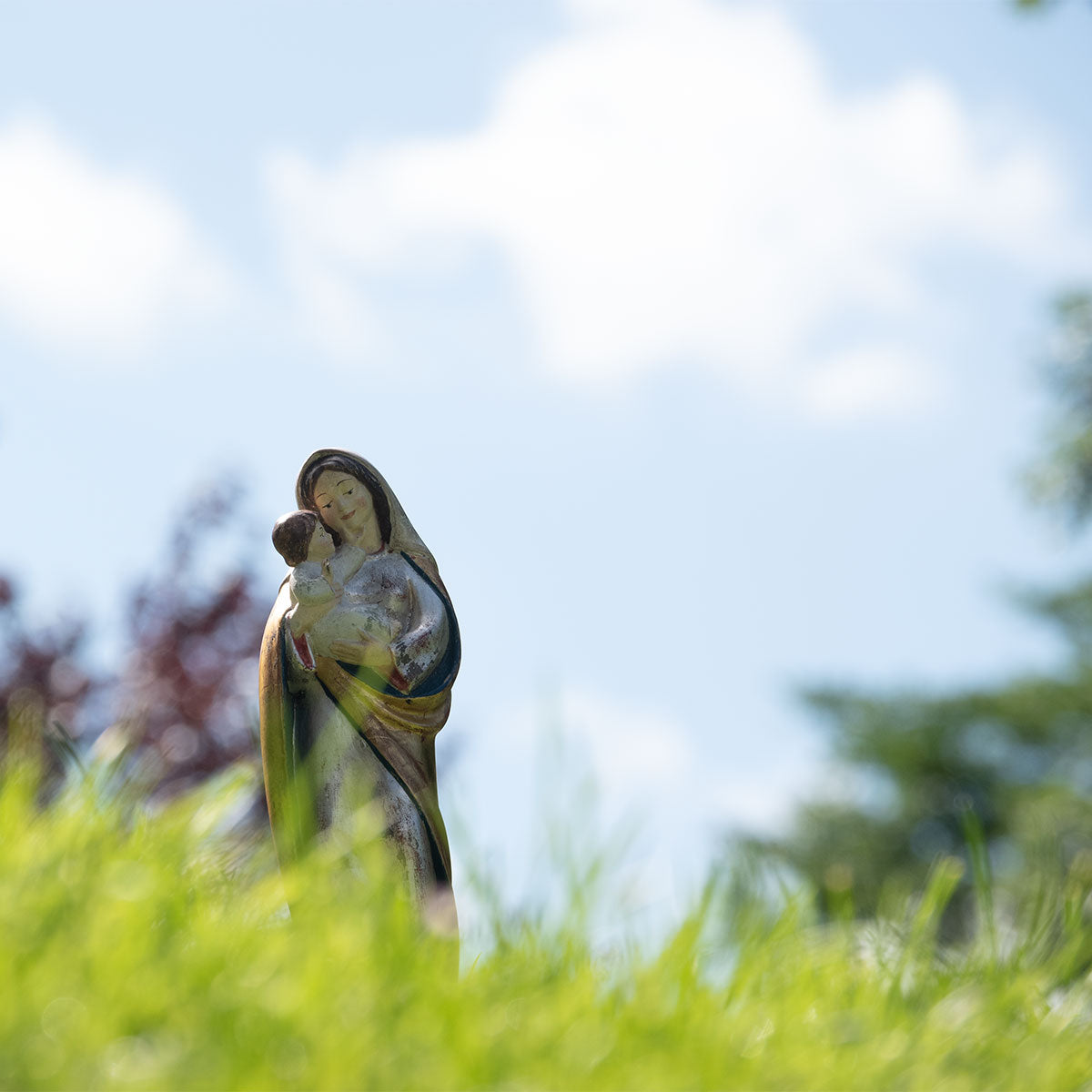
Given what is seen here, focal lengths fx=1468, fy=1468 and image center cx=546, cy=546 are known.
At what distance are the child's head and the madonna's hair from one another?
0.18 meters

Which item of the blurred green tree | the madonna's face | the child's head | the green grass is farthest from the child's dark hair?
the blurred green tree

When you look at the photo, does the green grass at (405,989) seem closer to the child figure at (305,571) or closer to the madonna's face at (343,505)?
the child figure at (305,571)

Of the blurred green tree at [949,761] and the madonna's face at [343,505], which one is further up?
the madonna's face at [343,505]

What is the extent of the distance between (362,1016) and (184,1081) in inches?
10.7

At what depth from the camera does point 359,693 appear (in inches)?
195

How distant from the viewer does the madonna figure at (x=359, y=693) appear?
4824 mm

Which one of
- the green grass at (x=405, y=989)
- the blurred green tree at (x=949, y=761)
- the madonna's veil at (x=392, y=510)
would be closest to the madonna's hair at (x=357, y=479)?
the madonna's veil at (x=392, y=510)

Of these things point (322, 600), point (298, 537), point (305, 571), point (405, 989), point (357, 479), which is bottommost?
point (405, 989)

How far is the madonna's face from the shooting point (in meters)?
5.21

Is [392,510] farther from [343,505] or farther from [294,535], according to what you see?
[294,535]

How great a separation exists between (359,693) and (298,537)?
57 cm

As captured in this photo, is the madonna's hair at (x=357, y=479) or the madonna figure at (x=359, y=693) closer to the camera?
the madonna figure at (x=359, y=693)

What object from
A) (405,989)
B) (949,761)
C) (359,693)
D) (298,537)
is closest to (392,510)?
(298,537)

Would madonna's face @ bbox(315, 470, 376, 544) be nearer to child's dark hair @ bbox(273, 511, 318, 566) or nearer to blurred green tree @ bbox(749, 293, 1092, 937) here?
child's dark hair @ bbox(273, 511, 318, 566)
